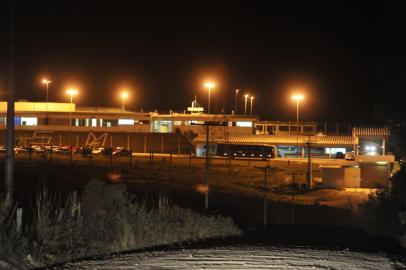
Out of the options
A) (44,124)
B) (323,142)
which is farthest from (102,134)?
(323,142)

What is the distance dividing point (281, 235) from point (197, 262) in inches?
288

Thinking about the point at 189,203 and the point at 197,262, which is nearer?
the point at 197,262

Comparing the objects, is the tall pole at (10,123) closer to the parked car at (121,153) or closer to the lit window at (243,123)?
the parked car at (121,153)

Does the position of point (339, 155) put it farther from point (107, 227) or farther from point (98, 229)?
point (98, 229)

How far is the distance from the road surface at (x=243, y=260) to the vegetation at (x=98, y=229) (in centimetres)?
99

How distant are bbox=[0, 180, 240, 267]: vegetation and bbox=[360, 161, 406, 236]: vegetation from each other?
1133cm

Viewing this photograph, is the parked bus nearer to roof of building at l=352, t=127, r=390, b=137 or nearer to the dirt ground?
roof of building at l=352, t=127, r=390, b=137

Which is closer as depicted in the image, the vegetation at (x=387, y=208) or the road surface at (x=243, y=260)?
the road surface at (x=243, y=260)

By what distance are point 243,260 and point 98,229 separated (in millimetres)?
3726

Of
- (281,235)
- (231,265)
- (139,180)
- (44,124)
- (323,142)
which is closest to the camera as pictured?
(231,265)

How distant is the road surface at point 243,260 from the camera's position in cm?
1103

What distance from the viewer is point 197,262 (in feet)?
37.7

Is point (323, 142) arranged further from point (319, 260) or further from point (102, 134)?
point (319, 260)

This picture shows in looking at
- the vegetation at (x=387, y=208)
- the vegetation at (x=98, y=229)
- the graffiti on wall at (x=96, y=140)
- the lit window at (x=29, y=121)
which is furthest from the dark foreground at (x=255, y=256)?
the lit window at (x=29, y=121)
